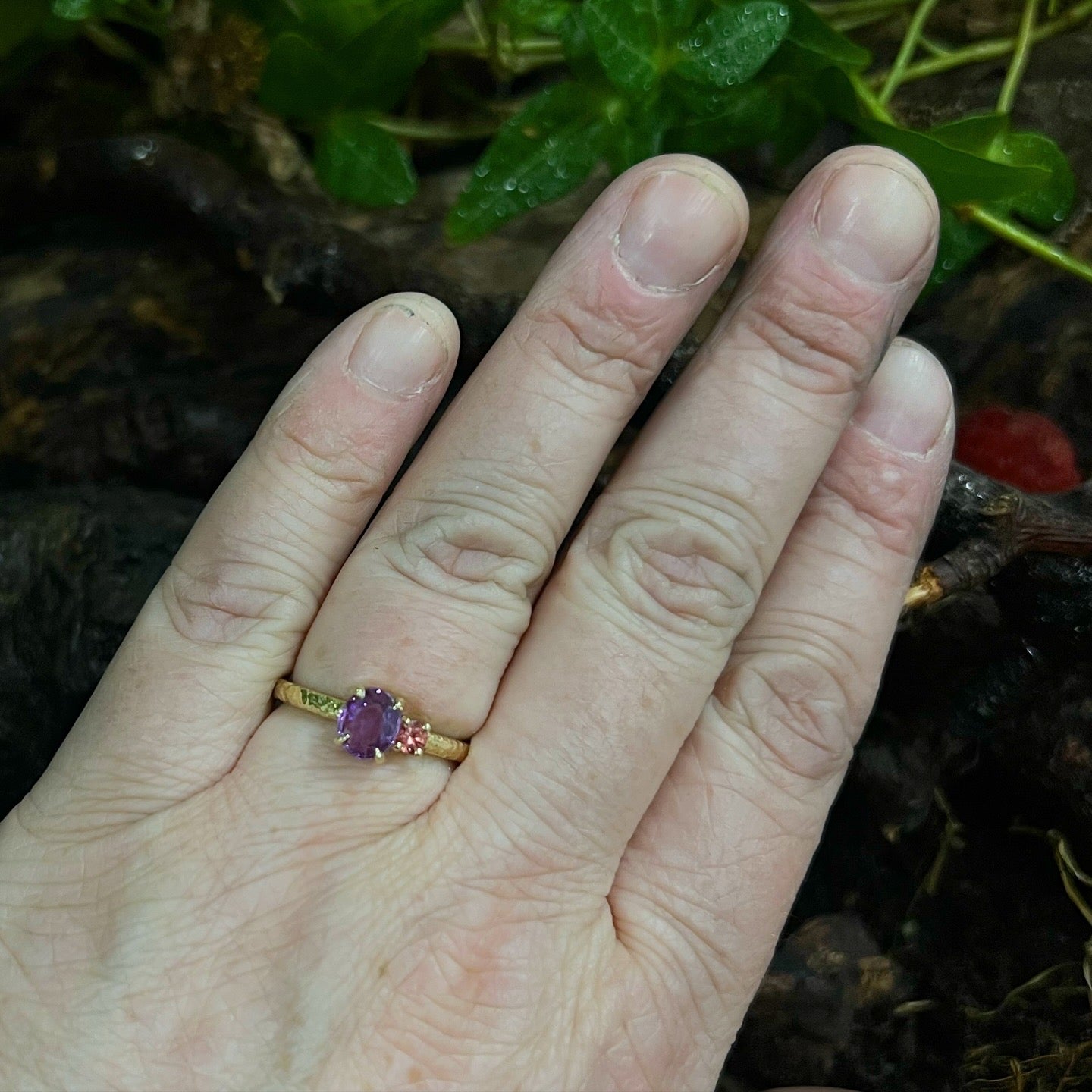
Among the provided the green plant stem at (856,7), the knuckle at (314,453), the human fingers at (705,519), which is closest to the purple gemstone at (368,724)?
the human fingers at (705,519)

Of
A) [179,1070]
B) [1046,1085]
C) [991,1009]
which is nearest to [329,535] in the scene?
[179,1070]

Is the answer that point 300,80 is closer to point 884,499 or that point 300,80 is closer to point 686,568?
point 686,568

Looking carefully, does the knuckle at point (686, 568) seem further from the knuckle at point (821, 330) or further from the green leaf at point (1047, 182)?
the green leaf at point (1047, 182)

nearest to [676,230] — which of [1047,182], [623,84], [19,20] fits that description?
[623,84]

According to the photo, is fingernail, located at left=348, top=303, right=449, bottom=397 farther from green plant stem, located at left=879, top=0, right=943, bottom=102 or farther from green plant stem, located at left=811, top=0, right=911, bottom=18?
green plant stem, located at left=811, top=0, right=911, bottom=18

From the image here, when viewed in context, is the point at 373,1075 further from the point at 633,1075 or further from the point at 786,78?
the point at 786,78

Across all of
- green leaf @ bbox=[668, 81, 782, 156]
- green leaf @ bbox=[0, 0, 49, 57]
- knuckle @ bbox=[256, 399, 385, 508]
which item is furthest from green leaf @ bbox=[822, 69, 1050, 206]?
green leaf @ bbox=[0, 0, 49, 57]

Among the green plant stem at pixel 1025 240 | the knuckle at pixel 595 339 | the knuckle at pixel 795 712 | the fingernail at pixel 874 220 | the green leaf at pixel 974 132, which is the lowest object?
the knuckle at pixel 795 712
